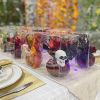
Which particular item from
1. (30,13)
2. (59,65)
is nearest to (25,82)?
(59,65)

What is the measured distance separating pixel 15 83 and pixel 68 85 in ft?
0.61

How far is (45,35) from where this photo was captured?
83cm

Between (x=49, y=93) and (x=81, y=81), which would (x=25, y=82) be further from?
(x=81, y=81)

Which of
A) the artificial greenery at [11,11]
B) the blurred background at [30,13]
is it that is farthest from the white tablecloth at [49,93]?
the artificial greenery at [11,11]

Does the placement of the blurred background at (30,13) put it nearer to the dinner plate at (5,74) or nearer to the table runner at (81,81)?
the table runner at (81,81)

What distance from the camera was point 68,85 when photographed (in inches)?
26.8

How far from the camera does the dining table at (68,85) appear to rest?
626 millimetres

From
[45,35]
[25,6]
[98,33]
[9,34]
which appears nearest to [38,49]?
[45,35]

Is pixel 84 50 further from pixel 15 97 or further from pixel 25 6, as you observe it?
pixel 25 6

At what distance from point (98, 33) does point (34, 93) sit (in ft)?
4.49

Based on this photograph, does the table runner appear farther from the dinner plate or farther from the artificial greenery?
the artificial greenery

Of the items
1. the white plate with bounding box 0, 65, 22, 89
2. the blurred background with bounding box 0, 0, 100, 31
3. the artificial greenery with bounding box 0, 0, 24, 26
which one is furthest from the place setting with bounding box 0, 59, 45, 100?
the artificial greenery with bounding box 0, 0, 24, 26

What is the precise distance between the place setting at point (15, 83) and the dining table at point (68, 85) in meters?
0.02

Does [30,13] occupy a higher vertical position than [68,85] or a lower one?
higher
